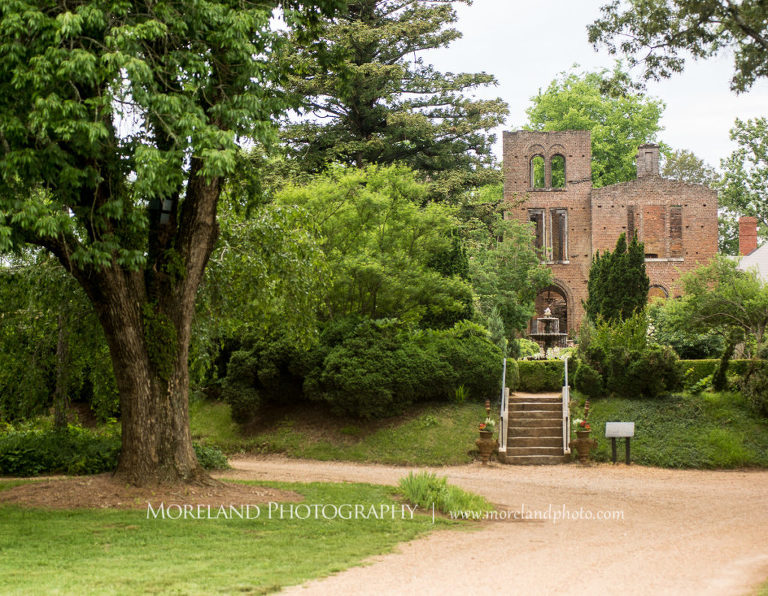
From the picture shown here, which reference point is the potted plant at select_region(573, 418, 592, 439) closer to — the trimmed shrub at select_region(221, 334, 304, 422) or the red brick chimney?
the trimmed shrub at select_region(221, 334, 304, 422)

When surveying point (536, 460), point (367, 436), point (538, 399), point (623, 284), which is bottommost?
point (536, 460)

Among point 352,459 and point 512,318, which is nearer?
point 352,459

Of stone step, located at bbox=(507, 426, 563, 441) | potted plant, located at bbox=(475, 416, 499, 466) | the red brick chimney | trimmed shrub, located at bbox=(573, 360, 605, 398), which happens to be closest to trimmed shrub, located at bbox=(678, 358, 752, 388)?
trimmed shrub, located at bbox=(573, 360, 605, 398)

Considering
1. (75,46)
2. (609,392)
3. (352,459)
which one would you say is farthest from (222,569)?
(609,392)

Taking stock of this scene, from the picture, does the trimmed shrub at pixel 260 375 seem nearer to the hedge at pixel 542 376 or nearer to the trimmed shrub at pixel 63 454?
the trimmed shrub at pixel 63 454

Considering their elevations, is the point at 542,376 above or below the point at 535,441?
above

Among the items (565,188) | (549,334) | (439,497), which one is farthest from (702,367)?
(565,188)

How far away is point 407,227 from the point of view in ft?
69.1

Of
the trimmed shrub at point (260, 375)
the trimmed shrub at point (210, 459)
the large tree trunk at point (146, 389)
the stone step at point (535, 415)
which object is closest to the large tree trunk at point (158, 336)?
the large tree trunk at point (146, 389)

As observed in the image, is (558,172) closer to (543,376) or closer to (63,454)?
(543,376)

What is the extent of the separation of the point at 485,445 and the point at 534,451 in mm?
1358

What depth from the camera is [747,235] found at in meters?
43.2

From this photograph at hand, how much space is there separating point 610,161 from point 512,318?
2251cm

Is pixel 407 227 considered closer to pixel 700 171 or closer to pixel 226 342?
pixel 226 342
